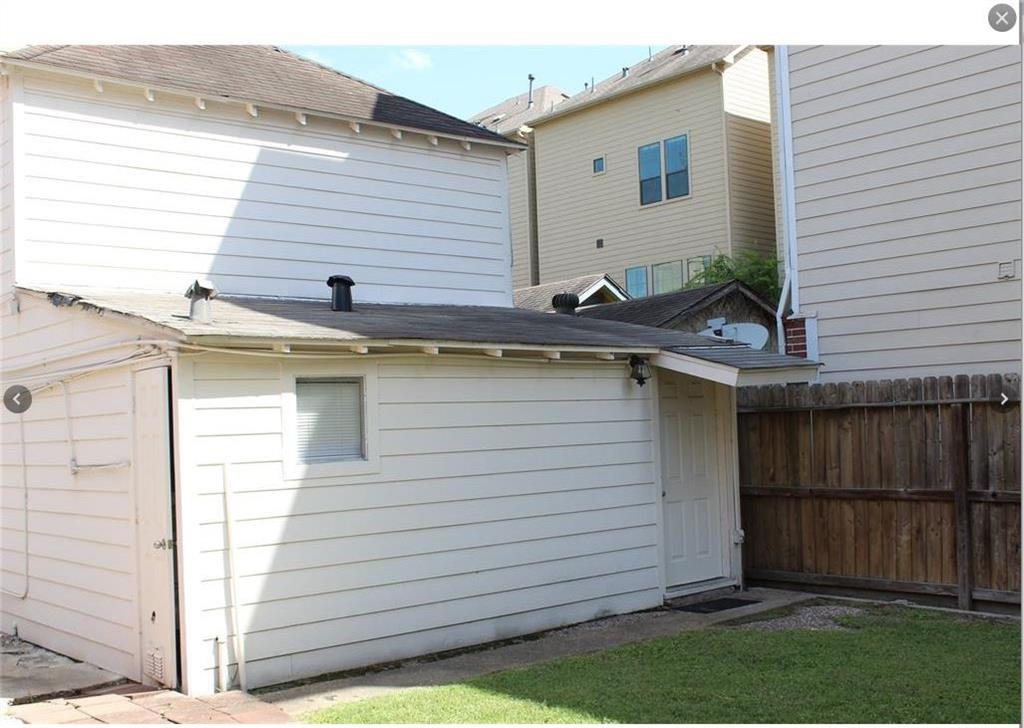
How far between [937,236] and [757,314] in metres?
7.04

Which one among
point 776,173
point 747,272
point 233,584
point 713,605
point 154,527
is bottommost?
point 713,605

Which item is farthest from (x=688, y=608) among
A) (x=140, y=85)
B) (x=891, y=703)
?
(x=140, y=85)

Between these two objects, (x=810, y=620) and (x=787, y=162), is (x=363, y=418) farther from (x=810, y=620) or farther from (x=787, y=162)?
(x=787, y=162)

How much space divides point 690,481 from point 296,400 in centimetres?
467

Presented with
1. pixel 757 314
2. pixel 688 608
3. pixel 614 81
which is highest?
pixel 614 81

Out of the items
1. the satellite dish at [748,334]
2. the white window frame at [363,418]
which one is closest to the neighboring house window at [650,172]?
the satellite dish at [748,334]

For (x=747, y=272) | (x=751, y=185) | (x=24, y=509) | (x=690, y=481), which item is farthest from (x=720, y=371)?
(x=751, y=185)

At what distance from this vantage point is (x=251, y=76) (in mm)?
11047

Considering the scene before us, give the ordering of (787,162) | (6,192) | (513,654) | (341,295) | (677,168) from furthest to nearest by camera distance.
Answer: (677,168) → (787,162) → (341,295) → (6,192) → (513,654)

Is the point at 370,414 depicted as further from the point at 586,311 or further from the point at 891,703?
the point at 586,311

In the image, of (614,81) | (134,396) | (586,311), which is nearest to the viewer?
(134,396)

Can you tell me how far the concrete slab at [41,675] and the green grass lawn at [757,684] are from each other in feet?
7.25

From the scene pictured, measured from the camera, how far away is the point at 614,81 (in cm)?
2400

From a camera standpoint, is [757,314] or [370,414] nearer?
[370,414]
